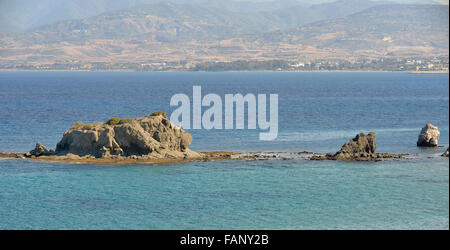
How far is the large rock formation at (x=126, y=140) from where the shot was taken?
58.0 m

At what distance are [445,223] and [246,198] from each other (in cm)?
1337

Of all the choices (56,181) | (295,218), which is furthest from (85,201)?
(295,218)

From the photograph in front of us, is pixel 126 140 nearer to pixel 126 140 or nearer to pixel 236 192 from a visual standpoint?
pixel 126 140

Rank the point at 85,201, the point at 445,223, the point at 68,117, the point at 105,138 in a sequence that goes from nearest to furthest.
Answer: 1. the point at 445,223
2. the point at 85,201
3. the point at 105,138
4. the point at 68,117

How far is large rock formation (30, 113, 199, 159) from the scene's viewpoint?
5797 centimetres

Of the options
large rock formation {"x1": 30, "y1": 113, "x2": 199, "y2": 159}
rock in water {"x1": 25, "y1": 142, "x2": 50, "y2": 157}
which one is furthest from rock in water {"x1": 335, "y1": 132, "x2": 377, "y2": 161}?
rock in water {"x1": 25, "y1": 142, "x2": 50, "y2": 157}

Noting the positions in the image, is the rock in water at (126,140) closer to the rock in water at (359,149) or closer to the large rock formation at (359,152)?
the large rock formation at (359,152)

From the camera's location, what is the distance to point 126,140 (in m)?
58.2

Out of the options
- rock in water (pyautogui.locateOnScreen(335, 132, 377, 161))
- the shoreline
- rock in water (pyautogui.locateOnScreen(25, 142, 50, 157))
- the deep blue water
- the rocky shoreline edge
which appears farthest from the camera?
rock in water (pyautogui.locateOnScreen(25, 142, 50, 157))

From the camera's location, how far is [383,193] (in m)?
45.4

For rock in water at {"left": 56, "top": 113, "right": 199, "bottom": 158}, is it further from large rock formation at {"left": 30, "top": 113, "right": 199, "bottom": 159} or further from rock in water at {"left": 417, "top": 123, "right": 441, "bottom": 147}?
rock in water at {"left": 417, "top": 123, "right": 441, "bottom": 147}

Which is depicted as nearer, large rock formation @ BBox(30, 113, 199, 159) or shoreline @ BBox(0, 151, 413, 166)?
shoreline @ BBox(0, 151, 413, 166)

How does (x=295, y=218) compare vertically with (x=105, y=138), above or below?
below

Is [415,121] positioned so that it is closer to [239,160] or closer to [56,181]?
[239,160]
